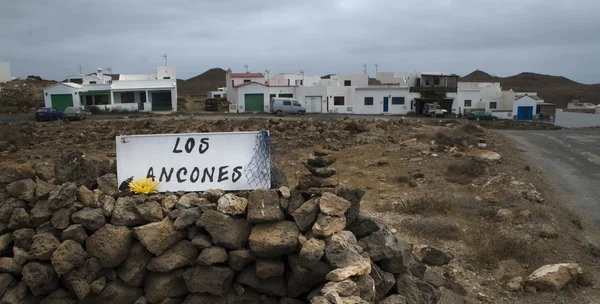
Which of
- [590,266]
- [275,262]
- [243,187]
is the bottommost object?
[590,266]

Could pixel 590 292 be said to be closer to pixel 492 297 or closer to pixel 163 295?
pixel 492 297

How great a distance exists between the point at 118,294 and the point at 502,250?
5909 millimetres

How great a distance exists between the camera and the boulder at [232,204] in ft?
14.9

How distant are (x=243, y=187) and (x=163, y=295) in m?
1.34

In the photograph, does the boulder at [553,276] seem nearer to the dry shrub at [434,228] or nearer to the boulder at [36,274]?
the dry shrub at [434,228]

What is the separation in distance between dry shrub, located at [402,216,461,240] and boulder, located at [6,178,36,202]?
6182 millimetres

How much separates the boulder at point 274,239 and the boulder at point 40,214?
2.03m

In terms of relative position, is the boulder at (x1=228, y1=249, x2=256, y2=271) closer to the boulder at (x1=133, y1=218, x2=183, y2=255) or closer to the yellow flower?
the boulder at (x1=133, y1=218, x2=183, y2=255)

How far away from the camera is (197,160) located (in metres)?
5.00

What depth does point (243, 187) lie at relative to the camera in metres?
4.93

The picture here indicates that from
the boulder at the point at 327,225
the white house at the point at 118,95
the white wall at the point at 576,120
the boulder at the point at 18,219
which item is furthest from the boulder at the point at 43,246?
the white house at the point at 118,95

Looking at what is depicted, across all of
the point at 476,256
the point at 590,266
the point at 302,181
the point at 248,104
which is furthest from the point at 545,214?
the point at 248,104

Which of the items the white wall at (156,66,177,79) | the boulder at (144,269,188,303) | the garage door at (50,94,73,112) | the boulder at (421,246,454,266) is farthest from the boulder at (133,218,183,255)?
the white wall at (156,66,177,79)

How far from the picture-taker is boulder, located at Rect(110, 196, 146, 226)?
4.50m
